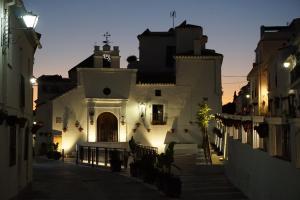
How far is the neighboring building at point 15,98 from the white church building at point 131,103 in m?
20.0

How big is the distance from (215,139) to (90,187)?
69.4ft

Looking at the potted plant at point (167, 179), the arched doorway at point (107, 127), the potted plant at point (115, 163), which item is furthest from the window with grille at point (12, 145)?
the arched doorway at point (107, 127)

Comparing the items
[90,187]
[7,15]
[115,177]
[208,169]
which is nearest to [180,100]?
Answer: [208,169]

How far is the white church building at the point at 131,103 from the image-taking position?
135 ft

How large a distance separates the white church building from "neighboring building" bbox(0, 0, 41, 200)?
65.7ft

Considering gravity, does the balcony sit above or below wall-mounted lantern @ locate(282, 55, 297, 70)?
below

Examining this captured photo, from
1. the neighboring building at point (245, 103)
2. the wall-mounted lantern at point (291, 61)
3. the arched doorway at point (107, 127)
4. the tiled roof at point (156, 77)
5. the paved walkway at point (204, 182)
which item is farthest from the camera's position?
the neighboring building at point (245, 103)

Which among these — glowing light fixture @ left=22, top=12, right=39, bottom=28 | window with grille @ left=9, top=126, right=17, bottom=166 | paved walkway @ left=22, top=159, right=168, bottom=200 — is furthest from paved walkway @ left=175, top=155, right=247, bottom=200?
glowing light fixture @ left=22, top=12, right=39, bottom=28

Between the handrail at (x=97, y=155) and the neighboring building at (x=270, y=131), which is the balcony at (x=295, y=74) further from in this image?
the handrail at (x=97, y=155)

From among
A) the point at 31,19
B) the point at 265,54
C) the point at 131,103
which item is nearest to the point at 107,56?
the point at 131,103

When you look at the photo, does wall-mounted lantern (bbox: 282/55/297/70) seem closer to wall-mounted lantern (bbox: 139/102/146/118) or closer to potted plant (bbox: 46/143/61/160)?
wall-mounted lantern (bbox: 139/102/146/118)

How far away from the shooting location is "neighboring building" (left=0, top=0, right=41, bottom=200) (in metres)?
13.8

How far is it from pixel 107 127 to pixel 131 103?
268 cm

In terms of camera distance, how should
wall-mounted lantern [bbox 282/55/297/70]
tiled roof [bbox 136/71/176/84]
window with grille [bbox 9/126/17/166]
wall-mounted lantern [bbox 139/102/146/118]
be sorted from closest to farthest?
1. window with grille [bbox 9/126/17/166]
2. wall-mounted lantern [bbox 282/55/297/70]
3. wall-mounted lantern [bbox 139/102/146/118]
4. tiled roof [bbox 136/71/176/84]
